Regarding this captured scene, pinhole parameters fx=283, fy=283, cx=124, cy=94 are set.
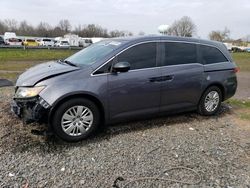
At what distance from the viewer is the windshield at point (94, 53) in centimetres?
496

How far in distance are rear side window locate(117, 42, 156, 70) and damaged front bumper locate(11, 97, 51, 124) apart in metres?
1.48

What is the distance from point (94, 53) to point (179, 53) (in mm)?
1688

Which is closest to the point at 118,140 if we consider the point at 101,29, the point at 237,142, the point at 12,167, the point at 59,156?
the point at 59,156

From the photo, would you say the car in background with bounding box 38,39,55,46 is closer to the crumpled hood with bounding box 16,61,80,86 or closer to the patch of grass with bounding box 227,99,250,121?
the patch of grass with bounding box 227,99,250,121

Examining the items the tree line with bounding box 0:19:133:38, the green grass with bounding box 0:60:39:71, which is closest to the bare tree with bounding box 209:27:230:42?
the tree line with bounding box 0:19:133:38

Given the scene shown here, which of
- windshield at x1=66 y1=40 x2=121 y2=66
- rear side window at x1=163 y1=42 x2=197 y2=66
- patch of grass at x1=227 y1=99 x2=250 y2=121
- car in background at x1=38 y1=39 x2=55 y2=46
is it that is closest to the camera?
windshield at x1=66 y1=40 x2=121 y2=66

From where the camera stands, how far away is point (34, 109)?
14.2 ft

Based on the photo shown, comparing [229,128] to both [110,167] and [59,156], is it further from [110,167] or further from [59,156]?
[59,156]

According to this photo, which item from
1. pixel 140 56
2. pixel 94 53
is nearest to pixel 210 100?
pixel 140 56

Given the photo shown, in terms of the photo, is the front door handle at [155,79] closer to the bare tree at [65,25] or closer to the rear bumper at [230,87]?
the rear bumper at [230,87]

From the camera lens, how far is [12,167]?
3.71 metres

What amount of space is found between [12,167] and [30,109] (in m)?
0.99

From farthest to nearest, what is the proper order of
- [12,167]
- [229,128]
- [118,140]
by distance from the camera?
[229,128] < [118,140] < [12,167]

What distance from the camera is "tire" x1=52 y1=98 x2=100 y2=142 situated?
4422mm
